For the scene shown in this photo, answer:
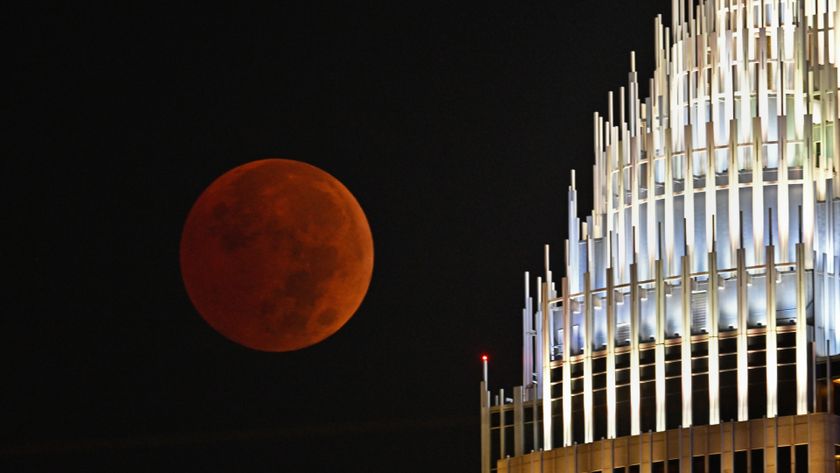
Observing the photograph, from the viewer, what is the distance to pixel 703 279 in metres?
97.2

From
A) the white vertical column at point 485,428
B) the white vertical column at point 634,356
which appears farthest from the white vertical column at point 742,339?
the white vertical column at point 485,428

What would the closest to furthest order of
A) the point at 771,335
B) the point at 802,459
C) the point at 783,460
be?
the point at 802,459, the point at 783,460, the point at 771,335

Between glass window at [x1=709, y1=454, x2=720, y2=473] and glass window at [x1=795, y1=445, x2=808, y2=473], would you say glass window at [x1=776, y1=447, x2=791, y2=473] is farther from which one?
glass window at [x1=709, y1=454, x2=720, y2=473]

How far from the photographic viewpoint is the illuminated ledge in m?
90.8

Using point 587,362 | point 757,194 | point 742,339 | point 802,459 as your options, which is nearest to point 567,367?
point 587,362

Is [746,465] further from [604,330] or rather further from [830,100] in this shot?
[830,100]

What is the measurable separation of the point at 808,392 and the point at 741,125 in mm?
14594

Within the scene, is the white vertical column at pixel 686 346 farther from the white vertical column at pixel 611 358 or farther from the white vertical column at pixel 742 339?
the white vertical column at pixel 611 358

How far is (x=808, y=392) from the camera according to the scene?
91750 mm

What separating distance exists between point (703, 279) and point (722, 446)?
28.4 ft

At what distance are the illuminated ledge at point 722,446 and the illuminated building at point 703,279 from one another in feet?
0.28

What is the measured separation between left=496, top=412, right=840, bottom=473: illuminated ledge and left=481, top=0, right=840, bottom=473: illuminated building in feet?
0.28

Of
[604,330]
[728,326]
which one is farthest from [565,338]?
[728,326]

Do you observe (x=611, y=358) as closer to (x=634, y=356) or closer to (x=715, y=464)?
(x=634, y=356)
